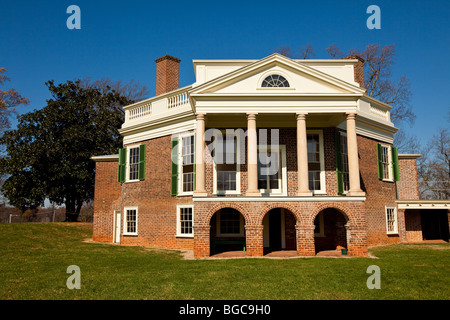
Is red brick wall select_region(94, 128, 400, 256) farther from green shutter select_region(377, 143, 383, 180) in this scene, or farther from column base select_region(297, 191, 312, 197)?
column base select_region(297, 191, 312, 197)

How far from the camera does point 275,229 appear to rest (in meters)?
18.1

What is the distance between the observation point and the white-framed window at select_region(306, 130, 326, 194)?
18.3m

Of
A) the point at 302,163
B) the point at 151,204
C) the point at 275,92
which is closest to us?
the point at 302,163

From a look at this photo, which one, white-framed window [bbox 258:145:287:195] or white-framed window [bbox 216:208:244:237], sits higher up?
white-framed window [bbox 258:145:287:195]

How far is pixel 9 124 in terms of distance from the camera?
103 feet

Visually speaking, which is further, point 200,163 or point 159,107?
point 159,107

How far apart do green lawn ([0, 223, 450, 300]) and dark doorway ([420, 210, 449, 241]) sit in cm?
799

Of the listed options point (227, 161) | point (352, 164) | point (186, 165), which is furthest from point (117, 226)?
point (352, 164)

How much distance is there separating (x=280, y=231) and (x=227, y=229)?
274cm

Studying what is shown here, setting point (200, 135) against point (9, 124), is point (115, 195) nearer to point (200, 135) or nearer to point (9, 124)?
point (200, 135)

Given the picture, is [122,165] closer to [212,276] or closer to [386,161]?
[212,276]

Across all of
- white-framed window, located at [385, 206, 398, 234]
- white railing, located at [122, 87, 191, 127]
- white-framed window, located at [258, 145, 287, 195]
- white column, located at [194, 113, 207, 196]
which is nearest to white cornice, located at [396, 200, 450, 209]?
white-framed window, located at [385, 206, 398, 234]
